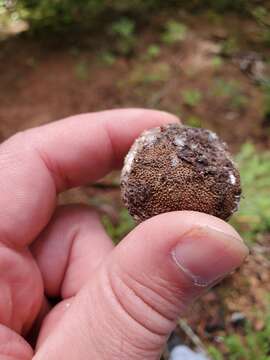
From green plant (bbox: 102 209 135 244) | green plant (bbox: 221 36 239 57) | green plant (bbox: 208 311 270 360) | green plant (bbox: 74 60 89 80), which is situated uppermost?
green plant (bbox: 74 60 89 80)

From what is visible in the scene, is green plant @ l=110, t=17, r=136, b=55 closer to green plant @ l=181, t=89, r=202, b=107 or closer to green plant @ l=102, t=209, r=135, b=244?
green plant @ l=181, t=89, r=202, b=107

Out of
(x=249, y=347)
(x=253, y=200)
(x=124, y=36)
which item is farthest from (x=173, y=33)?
(x=249, y=347)

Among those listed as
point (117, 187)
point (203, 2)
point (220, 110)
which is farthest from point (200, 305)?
point (203, 2)

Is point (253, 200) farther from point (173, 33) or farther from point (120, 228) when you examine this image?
point (173, 33)

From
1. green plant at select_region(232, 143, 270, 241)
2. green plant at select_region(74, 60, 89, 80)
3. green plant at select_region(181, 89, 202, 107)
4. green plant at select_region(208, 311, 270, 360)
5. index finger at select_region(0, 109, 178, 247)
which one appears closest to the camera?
index finger at select_region(0, 109, 178, 247)

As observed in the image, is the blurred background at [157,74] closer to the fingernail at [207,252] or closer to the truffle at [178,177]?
the truffle at [178,177]

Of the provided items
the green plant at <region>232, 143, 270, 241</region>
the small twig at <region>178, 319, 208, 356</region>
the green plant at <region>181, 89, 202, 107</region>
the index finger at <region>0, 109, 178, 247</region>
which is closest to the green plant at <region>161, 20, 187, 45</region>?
the green plant at <region>181, 89, 202, 107</region>

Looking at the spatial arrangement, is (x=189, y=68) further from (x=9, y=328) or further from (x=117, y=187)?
(x=9, y=328)
